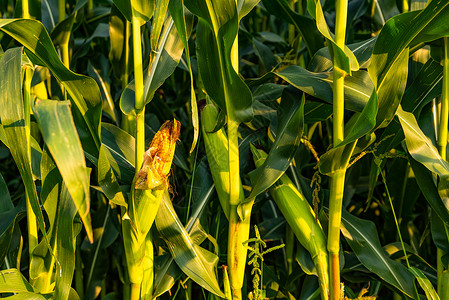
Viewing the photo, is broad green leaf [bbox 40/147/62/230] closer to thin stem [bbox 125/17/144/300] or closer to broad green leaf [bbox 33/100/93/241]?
thin stem [bbox 125/17/144/300]

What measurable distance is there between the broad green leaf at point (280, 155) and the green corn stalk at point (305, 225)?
11cm

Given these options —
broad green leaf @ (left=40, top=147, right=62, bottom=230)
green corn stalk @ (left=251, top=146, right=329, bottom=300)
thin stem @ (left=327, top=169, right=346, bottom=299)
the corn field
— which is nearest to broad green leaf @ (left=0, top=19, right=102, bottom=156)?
the corn field

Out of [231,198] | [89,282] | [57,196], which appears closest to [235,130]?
[231,198]

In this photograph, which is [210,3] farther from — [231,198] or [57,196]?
[57,196]

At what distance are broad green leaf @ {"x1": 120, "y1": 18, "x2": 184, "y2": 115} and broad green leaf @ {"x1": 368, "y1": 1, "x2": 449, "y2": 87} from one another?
56cm

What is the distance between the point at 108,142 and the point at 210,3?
0.54 metres

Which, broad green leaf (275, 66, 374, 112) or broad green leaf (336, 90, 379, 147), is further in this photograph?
broad green leaf (275, 66, 374, 112)

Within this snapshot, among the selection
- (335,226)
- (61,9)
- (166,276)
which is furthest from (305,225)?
(61,9)

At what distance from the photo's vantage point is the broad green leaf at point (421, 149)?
1335 mm

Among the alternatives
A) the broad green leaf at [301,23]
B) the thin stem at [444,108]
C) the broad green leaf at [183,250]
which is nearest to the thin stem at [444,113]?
the thin stem at [444,108]

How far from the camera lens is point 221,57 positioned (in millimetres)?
1270

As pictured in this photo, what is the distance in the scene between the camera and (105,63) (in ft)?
7.41

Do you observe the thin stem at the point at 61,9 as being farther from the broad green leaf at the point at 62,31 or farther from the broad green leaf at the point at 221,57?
the broad green leaf at the point at 221,57

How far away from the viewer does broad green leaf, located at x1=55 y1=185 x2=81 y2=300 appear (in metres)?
1.27
